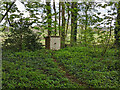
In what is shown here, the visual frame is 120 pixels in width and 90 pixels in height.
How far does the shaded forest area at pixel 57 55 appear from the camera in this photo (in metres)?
4.33

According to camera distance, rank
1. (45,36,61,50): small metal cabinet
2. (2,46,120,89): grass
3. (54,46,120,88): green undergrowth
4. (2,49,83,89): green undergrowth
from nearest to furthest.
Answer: (2,49,83,89): green undergrowth < (2,46,120,89): grass < (54,46,120,88): green undergrowth < (45,36,61,50): small metal cabinet

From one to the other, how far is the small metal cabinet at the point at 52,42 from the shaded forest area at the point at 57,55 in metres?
0.33

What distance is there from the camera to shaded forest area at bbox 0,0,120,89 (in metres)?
4.33

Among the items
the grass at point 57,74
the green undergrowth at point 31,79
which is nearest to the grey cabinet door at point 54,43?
the grass at point 57,74

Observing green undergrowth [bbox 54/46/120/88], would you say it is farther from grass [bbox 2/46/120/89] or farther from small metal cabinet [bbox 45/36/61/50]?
small metal cabinet [bbox 45/36/61/50]

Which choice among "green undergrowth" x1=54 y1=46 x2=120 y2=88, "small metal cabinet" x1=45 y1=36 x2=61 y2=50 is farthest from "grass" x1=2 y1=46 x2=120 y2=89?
"small metal cabinet" x1=45 y1=36 x2=61 y2=50

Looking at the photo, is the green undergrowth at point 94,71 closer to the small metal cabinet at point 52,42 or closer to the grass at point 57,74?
the grass at point 57,74

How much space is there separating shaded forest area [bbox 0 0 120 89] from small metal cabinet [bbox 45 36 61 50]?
331 mm

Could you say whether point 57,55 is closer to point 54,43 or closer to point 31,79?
point 54,43

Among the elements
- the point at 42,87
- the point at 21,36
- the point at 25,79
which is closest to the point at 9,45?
the point at 21,36

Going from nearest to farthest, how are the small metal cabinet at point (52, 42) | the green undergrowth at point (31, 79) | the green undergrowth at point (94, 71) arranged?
the green undergrowth at point (31, 79) < the green undergrowth at point (94, 71) < the small metal cabinet at point (52, 42)

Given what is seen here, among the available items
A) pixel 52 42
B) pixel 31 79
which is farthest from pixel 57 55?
pixel 31 79

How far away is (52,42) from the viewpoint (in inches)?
338

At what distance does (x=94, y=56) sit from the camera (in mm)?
7262
